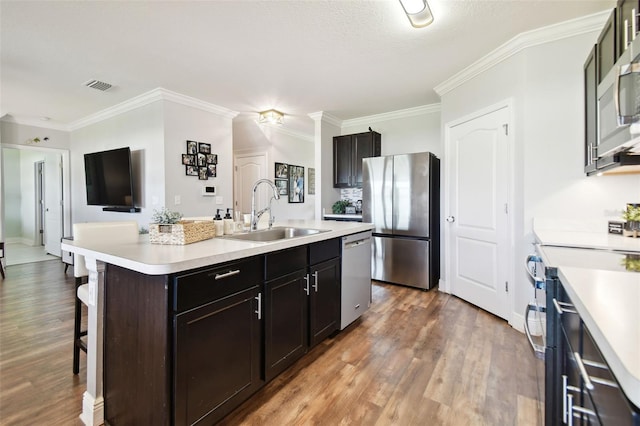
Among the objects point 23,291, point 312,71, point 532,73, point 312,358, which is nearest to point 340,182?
point 312,71

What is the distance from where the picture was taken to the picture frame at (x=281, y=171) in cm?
579

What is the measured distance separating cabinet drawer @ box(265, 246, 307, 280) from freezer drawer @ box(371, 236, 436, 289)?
218cm

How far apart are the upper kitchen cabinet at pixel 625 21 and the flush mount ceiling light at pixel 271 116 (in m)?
3.71

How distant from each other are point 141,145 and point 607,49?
479 cm

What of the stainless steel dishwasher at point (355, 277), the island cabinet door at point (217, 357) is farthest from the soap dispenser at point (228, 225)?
the stainless steel dishwasher at point (355, 277)

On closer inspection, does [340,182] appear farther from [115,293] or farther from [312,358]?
[115,293]

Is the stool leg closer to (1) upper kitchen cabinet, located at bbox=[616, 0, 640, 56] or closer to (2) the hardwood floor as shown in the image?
(2) the hardwood floor

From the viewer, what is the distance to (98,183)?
4.57m

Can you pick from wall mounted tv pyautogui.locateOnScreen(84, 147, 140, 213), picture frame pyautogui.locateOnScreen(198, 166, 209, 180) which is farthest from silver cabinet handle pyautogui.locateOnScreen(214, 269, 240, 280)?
wall mounted tv pyautogui.locateOnScreen(84, 147, 140, 213)

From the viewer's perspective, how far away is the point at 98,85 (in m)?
3.54

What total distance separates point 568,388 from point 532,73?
2.54 metres

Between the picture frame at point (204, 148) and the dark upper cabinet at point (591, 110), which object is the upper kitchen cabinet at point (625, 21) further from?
the picture frame at point (204, 148)

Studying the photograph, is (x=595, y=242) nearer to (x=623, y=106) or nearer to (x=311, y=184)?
(x=623, y=106)

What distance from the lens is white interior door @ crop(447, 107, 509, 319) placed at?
2.83 metres
